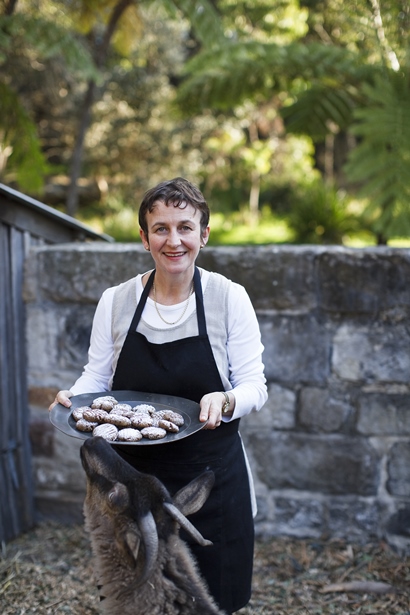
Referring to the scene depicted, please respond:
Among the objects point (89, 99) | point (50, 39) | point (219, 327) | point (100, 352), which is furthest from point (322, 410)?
point (89, 99)

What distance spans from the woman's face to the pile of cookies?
56 cm

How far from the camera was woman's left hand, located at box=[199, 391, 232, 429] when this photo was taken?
7.40 feet

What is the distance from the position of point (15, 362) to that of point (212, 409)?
7.59ft

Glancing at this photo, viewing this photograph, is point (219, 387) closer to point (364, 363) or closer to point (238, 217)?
point (364, 363)

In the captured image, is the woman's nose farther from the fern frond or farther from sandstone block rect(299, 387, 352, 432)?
the fern frond

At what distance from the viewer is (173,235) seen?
2355 millimetres

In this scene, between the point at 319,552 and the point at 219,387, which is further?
the point at 319,552

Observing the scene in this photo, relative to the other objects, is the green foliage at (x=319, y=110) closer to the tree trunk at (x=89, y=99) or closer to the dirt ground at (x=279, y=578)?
the tree trunk at (x=89, y=99)

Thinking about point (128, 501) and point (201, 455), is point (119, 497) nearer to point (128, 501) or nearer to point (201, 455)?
point (128, 501)

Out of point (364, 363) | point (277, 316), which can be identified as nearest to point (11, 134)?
point (277, 316)

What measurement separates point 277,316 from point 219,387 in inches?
58.6

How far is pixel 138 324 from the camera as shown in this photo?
253 cm

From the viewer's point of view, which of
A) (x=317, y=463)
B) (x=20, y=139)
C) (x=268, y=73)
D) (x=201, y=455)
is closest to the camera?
(x=201, y=455)

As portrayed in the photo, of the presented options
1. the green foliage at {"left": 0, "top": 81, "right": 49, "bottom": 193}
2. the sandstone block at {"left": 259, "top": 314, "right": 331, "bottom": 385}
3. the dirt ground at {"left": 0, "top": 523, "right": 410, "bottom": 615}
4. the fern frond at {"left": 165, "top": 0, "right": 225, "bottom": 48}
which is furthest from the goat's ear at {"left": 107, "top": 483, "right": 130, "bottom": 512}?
the fern frond at {"left": 165, "top": 0, "right": 225, "bottom": 48}
